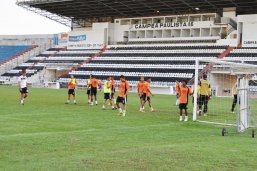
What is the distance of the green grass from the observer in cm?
940

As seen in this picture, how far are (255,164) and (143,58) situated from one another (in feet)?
165

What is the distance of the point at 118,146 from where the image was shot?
11797 mm

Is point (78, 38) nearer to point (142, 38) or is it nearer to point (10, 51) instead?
point (142, 38)

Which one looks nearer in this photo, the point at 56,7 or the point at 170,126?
the point at 170,126

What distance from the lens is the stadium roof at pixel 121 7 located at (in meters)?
56.8

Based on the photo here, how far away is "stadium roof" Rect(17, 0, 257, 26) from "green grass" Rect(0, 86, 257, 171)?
1600 inches

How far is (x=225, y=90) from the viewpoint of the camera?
1442 inches

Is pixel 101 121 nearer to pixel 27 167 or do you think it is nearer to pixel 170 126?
pixel 170 126

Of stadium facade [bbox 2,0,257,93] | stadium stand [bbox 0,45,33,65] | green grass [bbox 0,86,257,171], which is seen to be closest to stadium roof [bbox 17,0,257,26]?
stadium facade [bbox 2,0,257,93]

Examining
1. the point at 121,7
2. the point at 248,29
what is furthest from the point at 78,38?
the point at 248,29

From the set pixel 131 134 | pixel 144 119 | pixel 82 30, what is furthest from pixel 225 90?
pixel 82 30

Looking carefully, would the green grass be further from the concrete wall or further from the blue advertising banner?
the blue advertising banner

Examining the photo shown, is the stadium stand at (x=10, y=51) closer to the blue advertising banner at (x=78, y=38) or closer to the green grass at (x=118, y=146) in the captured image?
the blue advertising banner at (x=78, y=38)

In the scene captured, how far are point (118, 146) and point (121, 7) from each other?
2057 inches
